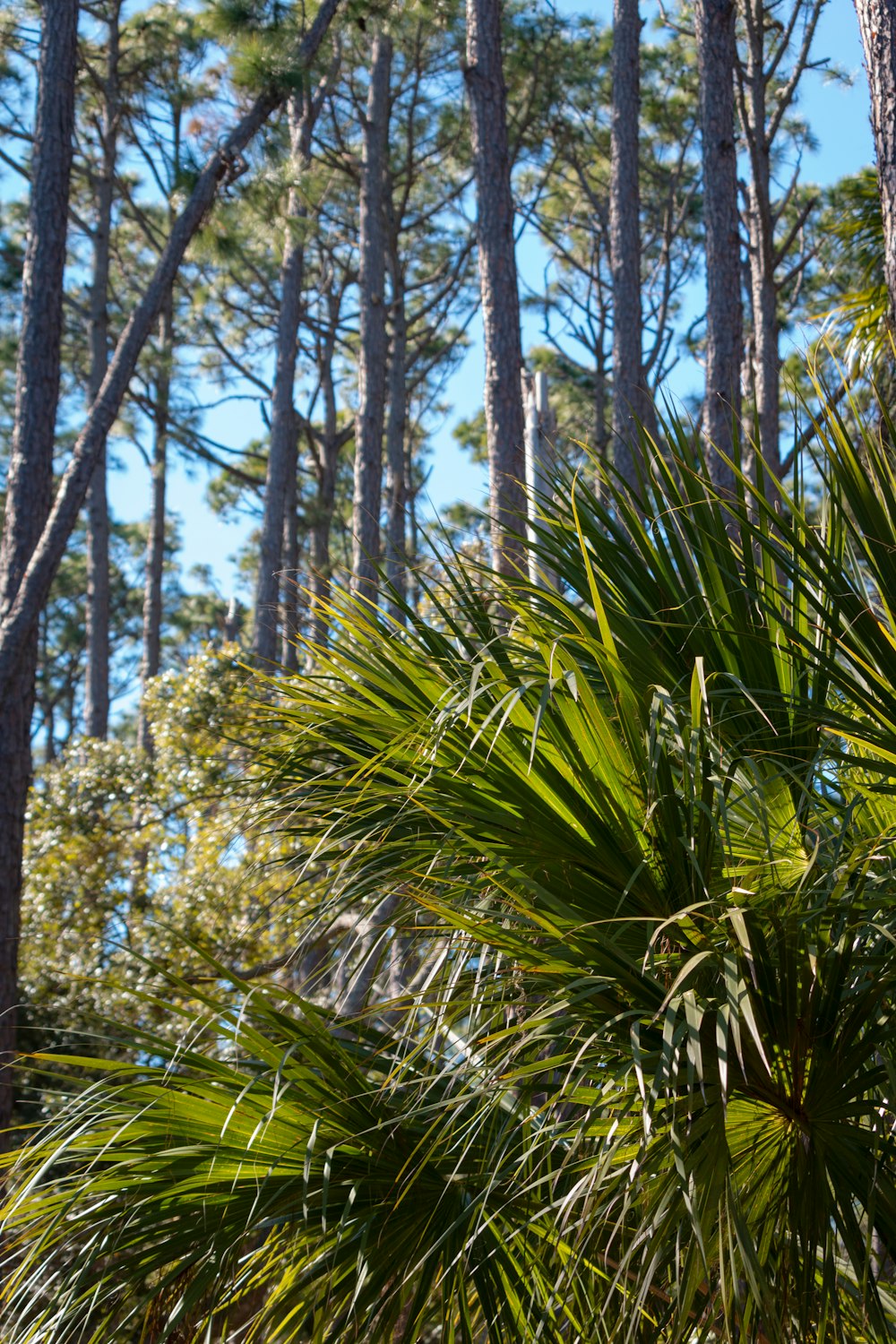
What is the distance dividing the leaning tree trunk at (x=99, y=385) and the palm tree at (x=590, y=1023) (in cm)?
1345

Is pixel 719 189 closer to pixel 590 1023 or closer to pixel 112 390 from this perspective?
pixel 112 390

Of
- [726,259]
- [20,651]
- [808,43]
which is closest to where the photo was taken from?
[20,651]

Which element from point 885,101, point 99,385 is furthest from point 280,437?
point 885,101

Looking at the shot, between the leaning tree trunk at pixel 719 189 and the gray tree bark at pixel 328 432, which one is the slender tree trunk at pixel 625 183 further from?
the gray tree bark at pixel 328 432

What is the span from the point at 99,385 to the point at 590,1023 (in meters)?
15.4

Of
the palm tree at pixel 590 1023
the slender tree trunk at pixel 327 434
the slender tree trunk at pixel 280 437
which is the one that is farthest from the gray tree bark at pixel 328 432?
the palm tree at pixel 590 1023

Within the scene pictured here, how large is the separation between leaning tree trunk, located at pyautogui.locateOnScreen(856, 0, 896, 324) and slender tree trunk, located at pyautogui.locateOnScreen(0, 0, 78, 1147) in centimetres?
420

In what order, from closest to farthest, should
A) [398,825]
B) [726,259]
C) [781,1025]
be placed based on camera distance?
1. [781,1025]
2. [398,825]
3. [726,259]

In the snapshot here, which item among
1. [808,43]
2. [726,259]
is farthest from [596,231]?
[726,259]

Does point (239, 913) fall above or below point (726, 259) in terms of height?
below

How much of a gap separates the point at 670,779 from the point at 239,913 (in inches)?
285

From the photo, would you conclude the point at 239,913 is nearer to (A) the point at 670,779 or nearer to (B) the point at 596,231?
(A) the point at 670,779

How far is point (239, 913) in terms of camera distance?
8.97m

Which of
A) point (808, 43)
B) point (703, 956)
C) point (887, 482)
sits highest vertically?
point (808, 43)
